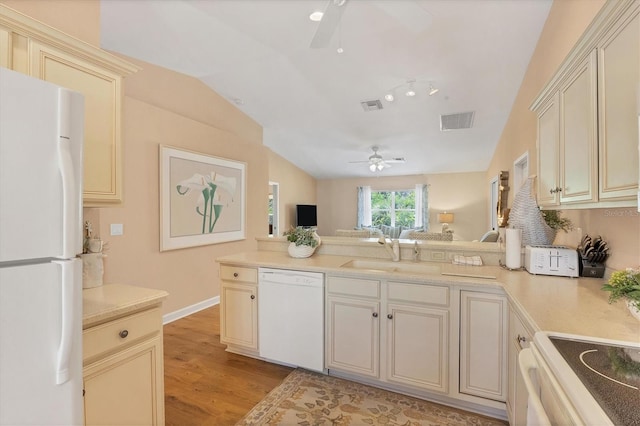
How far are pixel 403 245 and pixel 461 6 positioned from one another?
2139 millimetres

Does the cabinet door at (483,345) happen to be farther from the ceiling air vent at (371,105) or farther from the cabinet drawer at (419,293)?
the ceiling air vent at (371,105)

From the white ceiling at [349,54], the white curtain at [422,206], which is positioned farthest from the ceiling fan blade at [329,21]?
the white curtain at [422,206]

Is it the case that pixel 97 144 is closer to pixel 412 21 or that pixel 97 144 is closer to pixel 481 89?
pixel 412 21

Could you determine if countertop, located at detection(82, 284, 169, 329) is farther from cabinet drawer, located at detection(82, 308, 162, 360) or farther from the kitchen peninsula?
the kitchen peninsula

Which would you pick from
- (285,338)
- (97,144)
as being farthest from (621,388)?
(97,144)

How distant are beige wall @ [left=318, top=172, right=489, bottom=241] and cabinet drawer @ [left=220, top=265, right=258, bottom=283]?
6.57 metres

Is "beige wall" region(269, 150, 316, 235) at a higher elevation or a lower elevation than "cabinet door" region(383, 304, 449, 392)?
higher

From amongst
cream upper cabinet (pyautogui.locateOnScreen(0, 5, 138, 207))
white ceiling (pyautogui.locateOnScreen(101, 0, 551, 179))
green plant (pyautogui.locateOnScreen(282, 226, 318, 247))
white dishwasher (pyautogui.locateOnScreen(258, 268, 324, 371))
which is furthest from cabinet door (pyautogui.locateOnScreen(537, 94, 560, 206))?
cream upper cabinet (pyautogui.locateOnScreen(0, 5, 138, 207))

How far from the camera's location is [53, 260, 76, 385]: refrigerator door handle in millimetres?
958

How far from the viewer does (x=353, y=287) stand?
7.48 feet

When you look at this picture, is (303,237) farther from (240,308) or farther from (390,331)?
(390,331)

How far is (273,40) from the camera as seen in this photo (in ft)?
10.3

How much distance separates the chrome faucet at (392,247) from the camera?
265 cm

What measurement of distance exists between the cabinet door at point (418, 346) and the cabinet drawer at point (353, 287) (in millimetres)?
164
